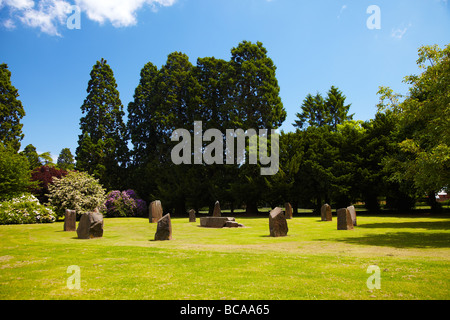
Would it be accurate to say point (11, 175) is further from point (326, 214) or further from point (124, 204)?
point (326, 214)

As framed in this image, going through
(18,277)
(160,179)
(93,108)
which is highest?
(93,108)

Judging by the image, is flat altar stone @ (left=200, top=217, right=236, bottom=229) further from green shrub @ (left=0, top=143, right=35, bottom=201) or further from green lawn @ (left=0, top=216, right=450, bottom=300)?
green shrub @ (left=0, top=143, right=35, bottom=201)

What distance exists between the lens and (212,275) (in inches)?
258

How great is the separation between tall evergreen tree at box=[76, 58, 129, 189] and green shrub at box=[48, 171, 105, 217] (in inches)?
413

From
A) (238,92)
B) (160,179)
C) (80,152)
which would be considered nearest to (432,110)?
(238,92)

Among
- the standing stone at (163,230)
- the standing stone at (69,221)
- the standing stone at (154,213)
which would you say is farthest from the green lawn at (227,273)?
the standing stone at (154,213)

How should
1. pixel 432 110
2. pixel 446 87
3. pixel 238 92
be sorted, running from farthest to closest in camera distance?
1. pixel 238 92
2. pixel 432 110
3. pixel 446 87

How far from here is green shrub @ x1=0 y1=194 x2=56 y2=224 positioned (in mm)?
23719

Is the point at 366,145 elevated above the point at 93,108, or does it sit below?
below

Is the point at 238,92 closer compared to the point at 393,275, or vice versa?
the point at 393,275

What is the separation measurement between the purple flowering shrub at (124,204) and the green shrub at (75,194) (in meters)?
7.17
